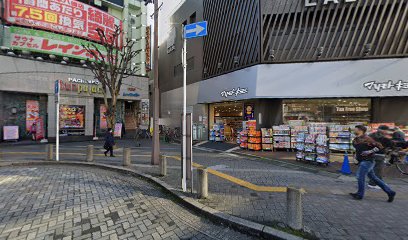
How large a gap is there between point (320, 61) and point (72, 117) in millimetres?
19854

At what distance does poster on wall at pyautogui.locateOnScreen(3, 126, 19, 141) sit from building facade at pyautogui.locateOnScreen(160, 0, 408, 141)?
16.2 m

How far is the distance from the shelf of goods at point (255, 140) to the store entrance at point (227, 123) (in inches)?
143

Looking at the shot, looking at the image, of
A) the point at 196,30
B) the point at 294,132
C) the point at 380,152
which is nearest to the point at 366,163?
the point at 380,152

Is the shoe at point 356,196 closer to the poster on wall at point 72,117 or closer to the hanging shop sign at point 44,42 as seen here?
the hanging shop sign at point 44,42

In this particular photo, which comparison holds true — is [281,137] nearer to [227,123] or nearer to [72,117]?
[227,123]

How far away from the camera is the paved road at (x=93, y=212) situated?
344cm

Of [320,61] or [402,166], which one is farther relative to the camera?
[320,61]

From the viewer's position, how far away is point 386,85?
10508 millimetres

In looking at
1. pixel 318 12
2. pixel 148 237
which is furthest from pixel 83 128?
pixel 318 12

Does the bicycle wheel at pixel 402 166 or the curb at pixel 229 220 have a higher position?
the bicycle wheel at pixel 402 166

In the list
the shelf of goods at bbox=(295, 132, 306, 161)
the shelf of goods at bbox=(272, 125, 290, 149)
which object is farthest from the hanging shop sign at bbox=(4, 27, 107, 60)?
the shelf of goods at bbox=(295, 132, 306, 161)

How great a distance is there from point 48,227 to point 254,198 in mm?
4156

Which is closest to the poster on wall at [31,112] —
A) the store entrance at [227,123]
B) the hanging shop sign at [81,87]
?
the hanging shop sign at [81,87]

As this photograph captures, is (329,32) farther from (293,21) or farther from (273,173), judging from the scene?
(273,173)
